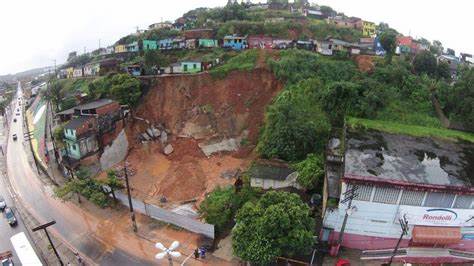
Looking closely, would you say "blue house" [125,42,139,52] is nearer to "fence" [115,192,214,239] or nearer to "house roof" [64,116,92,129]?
"house roof" [64,116,92,129]

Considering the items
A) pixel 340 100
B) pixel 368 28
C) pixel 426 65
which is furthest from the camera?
pixel 368 28

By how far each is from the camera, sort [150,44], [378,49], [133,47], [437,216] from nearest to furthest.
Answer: [437,216], [378,49], [150,44], [133,47]

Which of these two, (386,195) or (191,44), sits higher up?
(191,44)

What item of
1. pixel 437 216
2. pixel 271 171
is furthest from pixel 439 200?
pixel 271 171

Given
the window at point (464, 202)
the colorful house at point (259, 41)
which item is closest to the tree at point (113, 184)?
the window at point (464, 202)

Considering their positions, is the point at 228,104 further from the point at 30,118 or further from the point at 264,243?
the point at 30,118

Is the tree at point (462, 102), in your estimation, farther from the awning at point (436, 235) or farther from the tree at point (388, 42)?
the tree at point (388, 42)

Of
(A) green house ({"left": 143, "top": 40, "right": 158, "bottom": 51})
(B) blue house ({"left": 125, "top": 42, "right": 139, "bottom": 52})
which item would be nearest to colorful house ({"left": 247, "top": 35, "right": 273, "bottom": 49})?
(A) green house ({"left": 143, "top": 40, "right": 158, "bottom": 51})

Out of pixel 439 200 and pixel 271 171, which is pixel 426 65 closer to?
pixel 439 200
